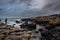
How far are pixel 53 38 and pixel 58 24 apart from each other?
14.8m

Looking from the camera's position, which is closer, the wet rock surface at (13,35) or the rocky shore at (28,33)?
the wet rock surface at (13,35)

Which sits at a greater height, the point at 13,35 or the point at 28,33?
the point at 13,35

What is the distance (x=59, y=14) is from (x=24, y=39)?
1177 inches

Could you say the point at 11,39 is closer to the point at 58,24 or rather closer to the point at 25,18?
the point at 58,24

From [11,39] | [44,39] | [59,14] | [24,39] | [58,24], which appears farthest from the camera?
[59,14]

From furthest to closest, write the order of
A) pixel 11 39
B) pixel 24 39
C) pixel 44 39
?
pixel 44 39 < pixel 24 39 < pixel 11 39

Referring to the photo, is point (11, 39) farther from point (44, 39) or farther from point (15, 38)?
point (44, 39)

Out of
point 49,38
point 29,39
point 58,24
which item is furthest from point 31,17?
point 29,39

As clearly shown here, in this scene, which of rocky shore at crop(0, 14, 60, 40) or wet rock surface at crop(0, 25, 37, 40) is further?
rocky shore at crop(0, 14, 60, 40)

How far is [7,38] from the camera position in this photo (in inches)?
458

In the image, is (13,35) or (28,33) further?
(28,33)

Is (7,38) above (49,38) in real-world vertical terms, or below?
A: above

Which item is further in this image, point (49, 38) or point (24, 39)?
point (49, 38)

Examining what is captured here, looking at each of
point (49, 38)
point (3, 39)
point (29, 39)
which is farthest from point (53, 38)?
point (3, 39)
